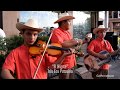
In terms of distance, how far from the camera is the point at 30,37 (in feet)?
6.61

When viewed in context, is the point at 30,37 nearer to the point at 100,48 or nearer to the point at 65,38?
the point at 65,38

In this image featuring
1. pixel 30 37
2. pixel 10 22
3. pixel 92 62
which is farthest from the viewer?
pixel 92 62

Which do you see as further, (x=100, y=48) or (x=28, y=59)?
(x=100, y=48)

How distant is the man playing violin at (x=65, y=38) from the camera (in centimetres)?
229

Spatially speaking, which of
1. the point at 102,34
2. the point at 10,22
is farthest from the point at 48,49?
the point at 102,34

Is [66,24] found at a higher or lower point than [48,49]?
higher

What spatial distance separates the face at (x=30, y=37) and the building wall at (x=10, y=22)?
257 mm

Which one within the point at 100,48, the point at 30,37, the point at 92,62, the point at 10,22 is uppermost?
the point at 10,22

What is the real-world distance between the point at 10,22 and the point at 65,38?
1.62ft

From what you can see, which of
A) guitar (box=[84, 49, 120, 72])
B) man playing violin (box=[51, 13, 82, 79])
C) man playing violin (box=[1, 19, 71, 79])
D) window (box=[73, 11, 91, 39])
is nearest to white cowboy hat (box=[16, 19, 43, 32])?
man playing violin (box=[1, 19, 71, 79])

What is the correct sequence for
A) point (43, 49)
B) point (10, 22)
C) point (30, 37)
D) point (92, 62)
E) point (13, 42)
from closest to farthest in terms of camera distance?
point (30, 37) → point (43, 49) → point (13, 42) → point (10, 22) → point (92, 62)
